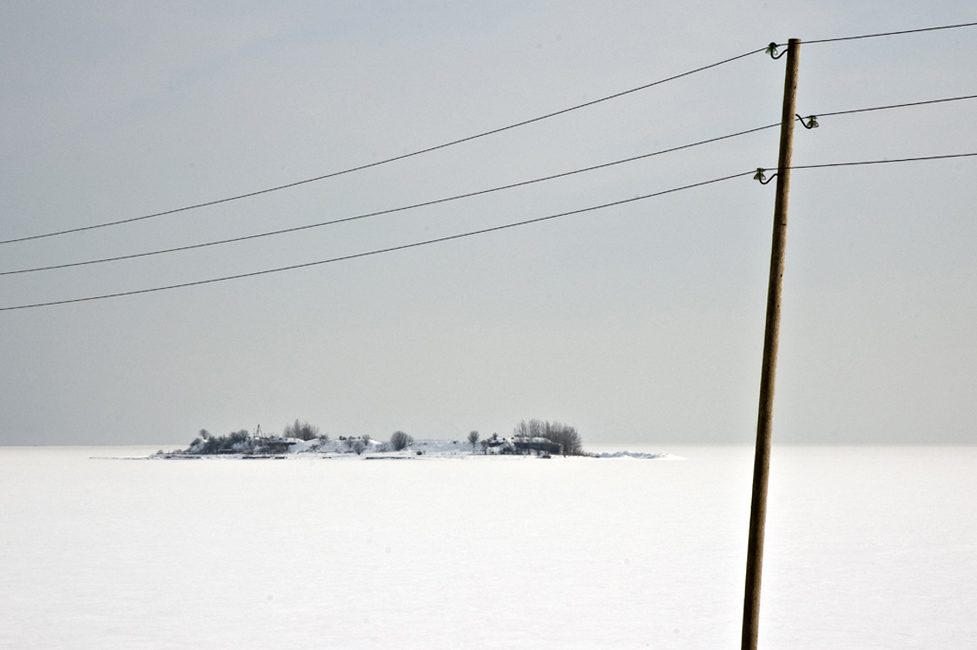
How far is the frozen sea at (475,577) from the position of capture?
19.8m

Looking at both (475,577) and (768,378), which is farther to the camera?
(475,577)

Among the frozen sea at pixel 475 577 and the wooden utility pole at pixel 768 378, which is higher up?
the wooden utility pole at pixel 768 378

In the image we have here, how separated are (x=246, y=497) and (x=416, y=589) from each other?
143ft

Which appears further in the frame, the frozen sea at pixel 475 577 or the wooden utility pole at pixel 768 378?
the frozen sea at pixel 475 577

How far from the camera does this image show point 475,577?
2727 centimetres

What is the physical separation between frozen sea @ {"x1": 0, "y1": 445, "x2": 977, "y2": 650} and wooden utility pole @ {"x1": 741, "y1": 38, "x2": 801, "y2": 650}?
4452mm

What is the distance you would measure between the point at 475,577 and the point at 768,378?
1426cm

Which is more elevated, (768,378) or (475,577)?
(768,378)

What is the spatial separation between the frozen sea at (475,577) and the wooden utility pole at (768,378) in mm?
4452

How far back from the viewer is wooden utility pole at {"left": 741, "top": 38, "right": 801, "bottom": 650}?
14656mm

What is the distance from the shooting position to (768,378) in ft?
48.3

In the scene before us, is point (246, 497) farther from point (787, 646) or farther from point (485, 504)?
point (787, 646)

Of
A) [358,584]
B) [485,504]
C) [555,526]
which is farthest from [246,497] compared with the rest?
[358,584]

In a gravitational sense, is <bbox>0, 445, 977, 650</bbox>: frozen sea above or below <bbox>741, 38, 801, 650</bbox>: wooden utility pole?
below
